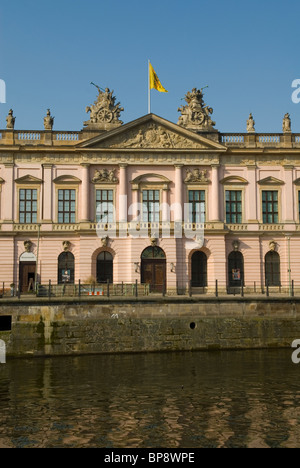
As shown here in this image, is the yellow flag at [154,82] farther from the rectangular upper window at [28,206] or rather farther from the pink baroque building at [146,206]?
the rectangular upper window at [28,206]

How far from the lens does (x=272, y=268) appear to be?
47.8 metres

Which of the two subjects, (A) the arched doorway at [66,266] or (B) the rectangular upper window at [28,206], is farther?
(B) the rectangular upper window at [28,206]

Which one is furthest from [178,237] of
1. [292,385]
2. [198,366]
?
[292,385]

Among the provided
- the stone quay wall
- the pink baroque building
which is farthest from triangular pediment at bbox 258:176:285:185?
the stone quay wall

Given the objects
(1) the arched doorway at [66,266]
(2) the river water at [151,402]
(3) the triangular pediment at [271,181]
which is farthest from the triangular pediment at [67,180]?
(2) the river water at [151,402]

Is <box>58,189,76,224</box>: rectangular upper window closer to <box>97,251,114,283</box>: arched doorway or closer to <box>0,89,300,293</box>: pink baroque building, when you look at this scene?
<box>0,89,300,293</box>: pink baroque building

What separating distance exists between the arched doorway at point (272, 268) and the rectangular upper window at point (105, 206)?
14273mm

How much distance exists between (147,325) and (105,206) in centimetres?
1482

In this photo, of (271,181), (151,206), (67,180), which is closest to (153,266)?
(151,206)

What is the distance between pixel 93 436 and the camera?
17094 mm

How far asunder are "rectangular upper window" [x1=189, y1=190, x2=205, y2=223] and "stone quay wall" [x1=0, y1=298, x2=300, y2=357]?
40.4 feet

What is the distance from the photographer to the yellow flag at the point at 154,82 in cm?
4747

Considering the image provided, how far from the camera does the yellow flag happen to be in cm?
4747

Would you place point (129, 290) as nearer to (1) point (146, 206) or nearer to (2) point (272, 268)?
(1) point (146, 206)
